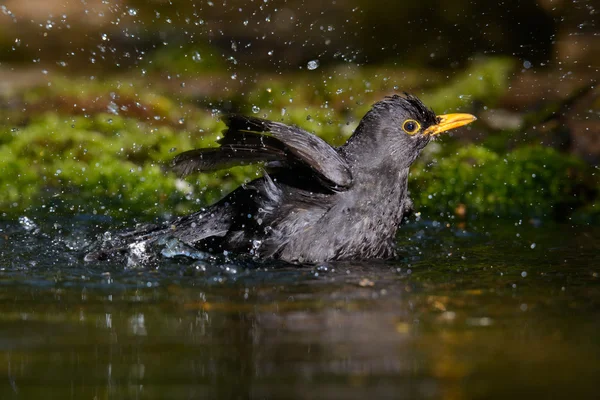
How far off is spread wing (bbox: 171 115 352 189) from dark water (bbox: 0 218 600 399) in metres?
0.67

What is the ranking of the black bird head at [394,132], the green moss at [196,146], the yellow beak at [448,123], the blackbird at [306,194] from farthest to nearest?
the green moss at [196,146], the yellow beak at [448,123], the black bird head at [394,132], the blackbird at [306,194]

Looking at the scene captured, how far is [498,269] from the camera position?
6.25 m

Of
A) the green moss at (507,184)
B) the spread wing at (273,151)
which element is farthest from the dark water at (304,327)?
the green moss at (507,184)

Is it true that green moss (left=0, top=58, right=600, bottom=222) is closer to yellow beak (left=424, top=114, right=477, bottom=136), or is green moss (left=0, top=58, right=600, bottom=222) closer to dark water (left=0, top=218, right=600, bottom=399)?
yellow beak (left=424, top=114, right=477, bottom=136)

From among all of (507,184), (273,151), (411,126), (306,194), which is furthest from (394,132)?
(507,184)

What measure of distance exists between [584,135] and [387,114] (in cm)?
370

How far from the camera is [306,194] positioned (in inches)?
261

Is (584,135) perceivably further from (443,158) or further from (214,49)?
(214,49)

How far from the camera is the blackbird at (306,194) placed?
6469mm

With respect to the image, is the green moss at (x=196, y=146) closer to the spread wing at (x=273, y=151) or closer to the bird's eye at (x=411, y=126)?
the bird's eye at (x=411, y=126)

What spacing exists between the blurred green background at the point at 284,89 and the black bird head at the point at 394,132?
2.02 meters

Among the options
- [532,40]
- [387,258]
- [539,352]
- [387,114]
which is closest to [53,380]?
[539,352]

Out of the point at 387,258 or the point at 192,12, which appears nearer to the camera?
the point at 387,258

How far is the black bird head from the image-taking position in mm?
6863
